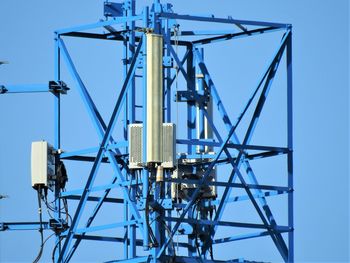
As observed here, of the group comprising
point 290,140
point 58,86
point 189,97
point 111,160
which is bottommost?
point 111,160

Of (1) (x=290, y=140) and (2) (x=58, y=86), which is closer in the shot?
(2) (x=58, y=86)

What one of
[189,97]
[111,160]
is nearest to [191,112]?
[189,97]

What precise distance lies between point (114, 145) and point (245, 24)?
6.07 m

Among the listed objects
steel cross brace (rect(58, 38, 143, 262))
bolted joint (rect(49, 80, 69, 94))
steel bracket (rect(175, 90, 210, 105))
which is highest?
bolted joint (rect(49, 80, 69, 94))

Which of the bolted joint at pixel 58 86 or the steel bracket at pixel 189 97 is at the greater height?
the bolted joint at pixel 58 86

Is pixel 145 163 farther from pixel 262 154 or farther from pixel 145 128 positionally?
pixel 262 154

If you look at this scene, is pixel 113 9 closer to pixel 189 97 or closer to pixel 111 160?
pixel 189 97

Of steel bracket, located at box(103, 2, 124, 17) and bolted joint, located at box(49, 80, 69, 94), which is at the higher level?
steel bracket, located at box(103, 2, 124, 17)

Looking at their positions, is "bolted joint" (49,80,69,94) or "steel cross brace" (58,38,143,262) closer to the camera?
"steel cross brace" (58,38,143,262)

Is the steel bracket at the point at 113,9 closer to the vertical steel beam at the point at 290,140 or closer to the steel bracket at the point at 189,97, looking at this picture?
the steel bracket at the point at 189,97

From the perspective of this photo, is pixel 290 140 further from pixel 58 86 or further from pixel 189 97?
pixel 58 86

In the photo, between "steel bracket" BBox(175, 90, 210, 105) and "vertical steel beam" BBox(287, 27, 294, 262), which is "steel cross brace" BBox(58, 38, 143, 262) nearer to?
"steel bracket" BBox(175, 90, 210, 105)

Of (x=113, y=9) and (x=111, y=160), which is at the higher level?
(x=113, y=9)

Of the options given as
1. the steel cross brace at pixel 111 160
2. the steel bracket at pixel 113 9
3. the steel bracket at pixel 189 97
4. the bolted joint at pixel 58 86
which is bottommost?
the steel cross brace at pixel 111 160
